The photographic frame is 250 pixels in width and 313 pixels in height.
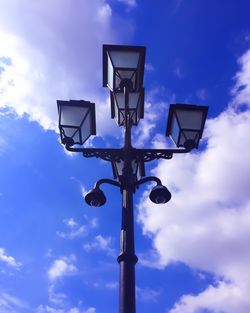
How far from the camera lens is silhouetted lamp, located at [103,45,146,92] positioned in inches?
252

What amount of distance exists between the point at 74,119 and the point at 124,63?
126 cm

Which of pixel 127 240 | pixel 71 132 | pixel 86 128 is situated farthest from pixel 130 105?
pixel 127 240

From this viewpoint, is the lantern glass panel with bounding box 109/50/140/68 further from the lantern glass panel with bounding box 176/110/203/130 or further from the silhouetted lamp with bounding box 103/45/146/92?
the lantern glass panel with bounding box 176/110/203/130

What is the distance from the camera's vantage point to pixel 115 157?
6.34 m

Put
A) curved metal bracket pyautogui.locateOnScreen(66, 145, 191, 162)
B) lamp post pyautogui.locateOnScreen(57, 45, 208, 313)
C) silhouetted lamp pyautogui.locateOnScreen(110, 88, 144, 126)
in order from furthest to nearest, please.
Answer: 1. silhouetted lamp pyautogui.locateOnScreen(110, 88, 144, 126)
2. curved metal bracket pyautogui.locateOnScreen(66, 145, 191, 162)
3. lamp post pyautogui.locateOnScreen(57, 45, 208, 313)

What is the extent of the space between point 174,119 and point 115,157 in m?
1.20

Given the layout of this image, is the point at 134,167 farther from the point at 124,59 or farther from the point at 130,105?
the point at 124,59

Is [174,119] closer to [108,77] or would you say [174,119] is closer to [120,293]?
[108,77]

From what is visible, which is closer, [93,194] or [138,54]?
[93,194]

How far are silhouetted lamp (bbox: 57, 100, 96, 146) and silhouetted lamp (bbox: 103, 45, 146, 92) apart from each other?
26.7 inches

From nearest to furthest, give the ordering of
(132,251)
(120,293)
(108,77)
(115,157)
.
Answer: (120,293), (132,251), (115,157), (108,77)

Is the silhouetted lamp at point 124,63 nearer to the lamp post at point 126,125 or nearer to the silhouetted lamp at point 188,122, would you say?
the lamp post at point 126,125

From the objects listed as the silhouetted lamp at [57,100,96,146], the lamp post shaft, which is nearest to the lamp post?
the silhouetted lamp at [57,100,96,146]

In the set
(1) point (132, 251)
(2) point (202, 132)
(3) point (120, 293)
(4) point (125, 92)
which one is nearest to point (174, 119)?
(2) point (202, 132)
